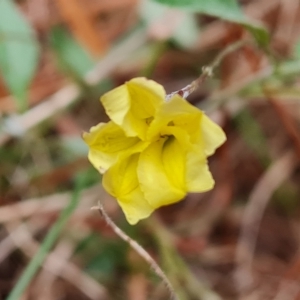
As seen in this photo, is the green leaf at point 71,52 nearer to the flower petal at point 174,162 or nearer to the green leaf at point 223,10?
the green leaf at point 223,10

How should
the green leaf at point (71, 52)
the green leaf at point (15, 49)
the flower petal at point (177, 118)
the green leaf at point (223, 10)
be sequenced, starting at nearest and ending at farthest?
the flower petal at point (177, 118), the green leaf at point (223, 10), the green leaf at point (15, 49), the green leaf at point (71, 52)

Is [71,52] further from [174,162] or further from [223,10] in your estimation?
[174,162]

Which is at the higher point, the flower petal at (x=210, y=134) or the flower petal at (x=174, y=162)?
the flower petal at (x=210, y=134)

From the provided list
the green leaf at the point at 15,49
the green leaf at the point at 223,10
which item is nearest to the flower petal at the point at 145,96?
the green leaf at the point at 223,10

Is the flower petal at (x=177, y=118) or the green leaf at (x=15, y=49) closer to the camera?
the flower petal at (x=177, y=118)

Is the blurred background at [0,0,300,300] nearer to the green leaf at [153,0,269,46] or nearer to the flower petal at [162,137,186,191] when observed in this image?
the green leaf at [153,0,269,46]

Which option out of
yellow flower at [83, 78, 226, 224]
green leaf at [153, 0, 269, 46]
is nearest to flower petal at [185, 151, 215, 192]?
yellow flower at [83, 78, 226, 224]

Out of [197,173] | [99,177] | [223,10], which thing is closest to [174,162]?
[197,173]

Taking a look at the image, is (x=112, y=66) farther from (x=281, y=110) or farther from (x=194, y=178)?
(x=194, y=178)
